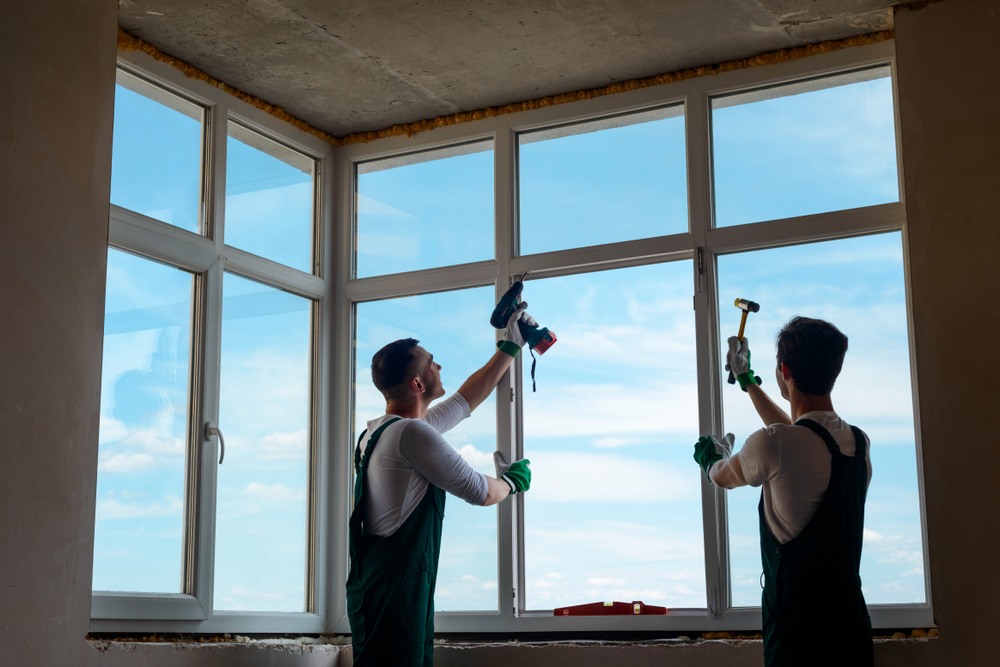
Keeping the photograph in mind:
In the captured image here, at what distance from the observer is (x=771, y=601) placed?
2.90 m

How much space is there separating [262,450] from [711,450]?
173cm

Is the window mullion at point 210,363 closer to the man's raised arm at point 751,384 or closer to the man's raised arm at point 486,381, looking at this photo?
the man's raised arm at point 486,381

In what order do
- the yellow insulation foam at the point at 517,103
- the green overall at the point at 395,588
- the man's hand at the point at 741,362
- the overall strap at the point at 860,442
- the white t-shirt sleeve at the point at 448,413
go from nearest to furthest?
the overall strap at the point at 860,442 → the green overall at the point at 395,588 → the man's hand at the point at 741,362 → the yellow insulation foam at the point at 517,103 → the white t-shirt sleeve at the point at 448,413

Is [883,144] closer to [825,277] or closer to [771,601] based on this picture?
[825,277]

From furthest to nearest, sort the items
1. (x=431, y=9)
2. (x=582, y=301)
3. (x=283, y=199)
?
1. (x=283, y=199)
2. (x=582, y=301)
3. (x=431, y=9)

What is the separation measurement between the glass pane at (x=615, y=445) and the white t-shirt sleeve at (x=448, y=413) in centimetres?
28

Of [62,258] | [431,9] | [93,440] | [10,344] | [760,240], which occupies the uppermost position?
[431,9]

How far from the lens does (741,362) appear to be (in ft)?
11.1

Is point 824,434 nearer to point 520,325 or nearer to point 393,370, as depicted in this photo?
point 520,325

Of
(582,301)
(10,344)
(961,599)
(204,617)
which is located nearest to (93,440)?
(10,344)

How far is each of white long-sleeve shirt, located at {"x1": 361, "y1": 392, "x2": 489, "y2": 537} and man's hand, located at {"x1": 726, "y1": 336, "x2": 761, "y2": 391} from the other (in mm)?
943

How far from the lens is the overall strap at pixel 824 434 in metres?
2.88

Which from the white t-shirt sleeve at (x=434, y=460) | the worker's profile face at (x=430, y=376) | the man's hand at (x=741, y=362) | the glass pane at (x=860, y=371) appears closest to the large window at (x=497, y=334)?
the glass pane at (x=860, y=371)

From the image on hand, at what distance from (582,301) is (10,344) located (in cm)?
202
